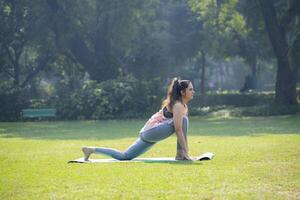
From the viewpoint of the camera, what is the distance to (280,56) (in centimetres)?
3303

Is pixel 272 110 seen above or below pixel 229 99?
below

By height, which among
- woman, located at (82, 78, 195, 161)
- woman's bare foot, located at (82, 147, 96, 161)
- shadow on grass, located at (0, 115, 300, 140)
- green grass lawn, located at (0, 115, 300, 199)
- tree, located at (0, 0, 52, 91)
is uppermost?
tree, located at (0, 0, 52, 91)

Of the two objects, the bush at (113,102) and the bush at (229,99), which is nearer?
the bush at (113,102)

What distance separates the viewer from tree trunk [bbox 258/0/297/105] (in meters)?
32.4

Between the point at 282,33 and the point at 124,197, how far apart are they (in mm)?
28089

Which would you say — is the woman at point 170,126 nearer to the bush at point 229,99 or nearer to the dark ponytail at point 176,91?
the dark ponytail at point 176,91

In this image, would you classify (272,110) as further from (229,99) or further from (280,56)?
(229,99)

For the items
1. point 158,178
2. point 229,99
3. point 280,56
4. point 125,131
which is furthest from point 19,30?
point 158,178

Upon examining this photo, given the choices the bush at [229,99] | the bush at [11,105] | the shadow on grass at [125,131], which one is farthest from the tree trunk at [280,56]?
the bush at [11,105]

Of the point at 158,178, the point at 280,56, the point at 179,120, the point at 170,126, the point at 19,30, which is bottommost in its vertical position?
the point at 158,178

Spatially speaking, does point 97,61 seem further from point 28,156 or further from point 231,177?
Answer: point 231,177

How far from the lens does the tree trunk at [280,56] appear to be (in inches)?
1277

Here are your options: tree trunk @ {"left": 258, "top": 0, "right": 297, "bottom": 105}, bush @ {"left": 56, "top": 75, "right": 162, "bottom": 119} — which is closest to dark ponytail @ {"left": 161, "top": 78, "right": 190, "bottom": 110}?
bush @ {"left": 56, "top": 75, "right": 162, "bottom": 119}

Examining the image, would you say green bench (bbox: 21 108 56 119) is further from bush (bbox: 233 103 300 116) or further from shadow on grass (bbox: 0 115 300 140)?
bush (bbox: 233 103 300 116)
